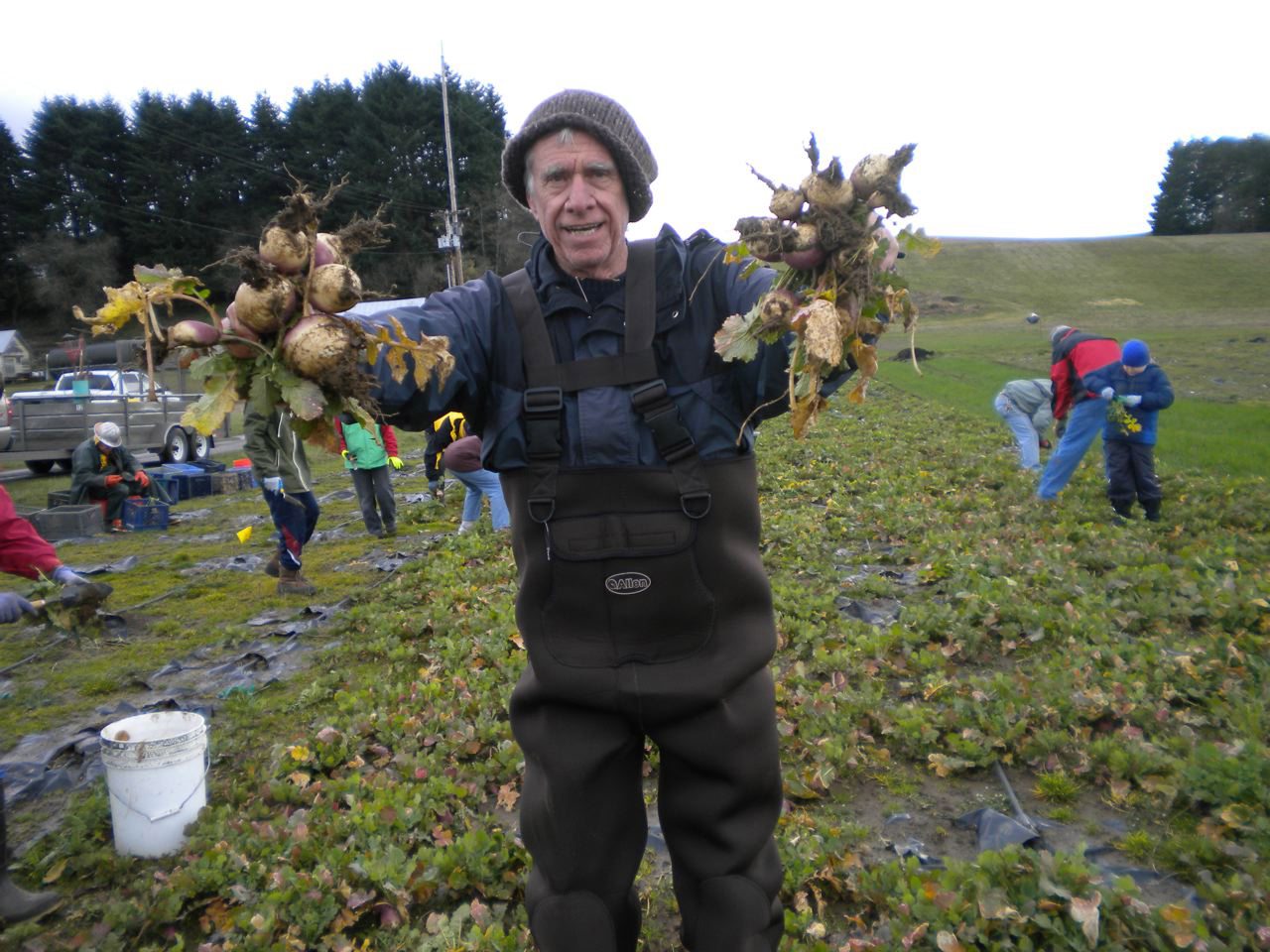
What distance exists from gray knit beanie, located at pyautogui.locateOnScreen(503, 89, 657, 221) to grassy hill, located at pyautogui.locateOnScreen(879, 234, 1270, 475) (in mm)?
3121

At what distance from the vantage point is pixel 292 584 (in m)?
7.80

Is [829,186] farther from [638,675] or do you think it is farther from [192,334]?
[192,334]

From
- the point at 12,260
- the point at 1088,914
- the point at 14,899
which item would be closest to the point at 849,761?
the point at 1088,914

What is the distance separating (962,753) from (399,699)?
323cm

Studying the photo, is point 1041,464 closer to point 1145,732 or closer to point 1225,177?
point 1145,732

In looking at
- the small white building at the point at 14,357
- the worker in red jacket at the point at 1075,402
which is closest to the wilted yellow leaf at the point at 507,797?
the worker in red jacket at the point at 1075,402

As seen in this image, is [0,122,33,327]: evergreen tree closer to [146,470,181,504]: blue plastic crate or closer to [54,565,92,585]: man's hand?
[146,470,181,504]: blue plastic crate

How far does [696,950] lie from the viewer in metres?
2.32

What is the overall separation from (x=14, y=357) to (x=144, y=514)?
3323cm

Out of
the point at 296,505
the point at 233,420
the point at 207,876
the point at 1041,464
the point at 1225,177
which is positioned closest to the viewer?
the point at 207,876

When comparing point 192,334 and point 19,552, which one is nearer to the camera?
point 192,334

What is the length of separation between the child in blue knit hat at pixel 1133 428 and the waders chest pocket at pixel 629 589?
7654 mm

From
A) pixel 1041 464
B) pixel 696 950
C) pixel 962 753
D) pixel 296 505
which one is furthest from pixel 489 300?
pixel 1041 464

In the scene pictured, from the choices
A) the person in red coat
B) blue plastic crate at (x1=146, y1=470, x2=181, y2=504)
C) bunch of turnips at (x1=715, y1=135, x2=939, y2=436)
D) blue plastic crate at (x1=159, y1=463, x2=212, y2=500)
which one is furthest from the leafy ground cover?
blue plastic crate at (x1=159, y1=463, x2=212, y2=500)
